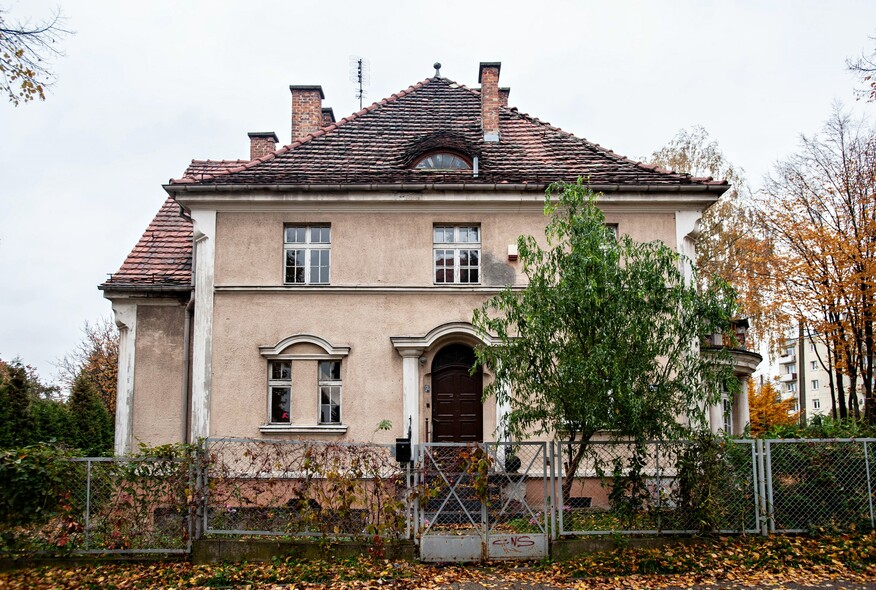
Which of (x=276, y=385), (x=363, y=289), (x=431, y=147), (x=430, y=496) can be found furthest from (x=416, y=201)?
(x=430, y=496)

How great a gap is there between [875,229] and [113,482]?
2181cm

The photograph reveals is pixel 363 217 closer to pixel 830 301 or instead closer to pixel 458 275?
pixel 458 275

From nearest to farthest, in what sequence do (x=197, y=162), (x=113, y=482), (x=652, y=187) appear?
(x=113, y=482) < (x=652, y=187) < (x=197, y=162)

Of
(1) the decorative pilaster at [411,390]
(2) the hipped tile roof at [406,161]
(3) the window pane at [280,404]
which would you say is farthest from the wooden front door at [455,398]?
(2) the hipped tile roof at [406,161]

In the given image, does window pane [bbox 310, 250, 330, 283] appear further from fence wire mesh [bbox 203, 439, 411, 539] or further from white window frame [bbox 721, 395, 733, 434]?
white window frame [bbox 721, 395, 733, 434]

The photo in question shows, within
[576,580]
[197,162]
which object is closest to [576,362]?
[576,580]

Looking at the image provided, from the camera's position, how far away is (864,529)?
1074 cm

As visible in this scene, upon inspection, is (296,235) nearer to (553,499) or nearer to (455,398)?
(455,398)

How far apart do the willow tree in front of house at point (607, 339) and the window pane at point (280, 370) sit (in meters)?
5.88

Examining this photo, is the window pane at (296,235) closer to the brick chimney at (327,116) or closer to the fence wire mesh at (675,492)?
the brick chimney at (327,116)

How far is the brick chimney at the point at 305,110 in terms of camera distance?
66.0ft

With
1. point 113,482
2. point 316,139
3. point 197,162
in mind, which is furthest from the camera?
point 197,162

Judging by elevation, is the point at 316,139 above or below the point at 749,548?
above

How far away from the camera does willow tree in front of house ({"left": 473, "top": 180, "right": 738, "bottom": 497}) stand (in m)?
10.4
